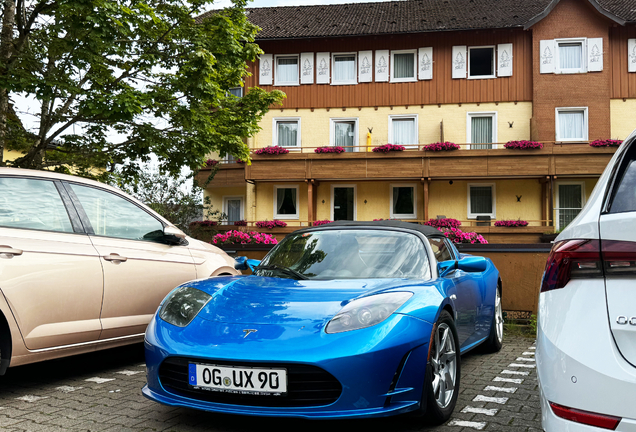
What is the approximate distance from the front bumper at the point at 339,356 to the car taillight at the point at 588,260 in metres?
1.14

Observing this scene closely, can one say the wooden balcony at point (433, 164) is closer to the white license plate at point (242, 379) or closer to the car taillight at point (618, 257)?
the white license plate at point (242, 379)

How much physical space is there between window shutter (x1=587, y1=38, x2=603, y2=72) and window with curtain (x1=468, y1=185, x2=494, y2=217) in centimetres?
669

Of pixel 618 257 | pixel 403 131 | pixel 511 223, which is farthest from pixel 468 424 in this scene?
pixel 403 131

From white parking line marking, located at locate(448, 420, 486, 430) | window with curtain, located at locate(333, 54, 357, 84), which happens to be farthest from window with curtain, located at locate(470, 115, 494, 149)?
white parking line marking, located at locate(448, 420, 486, 430)

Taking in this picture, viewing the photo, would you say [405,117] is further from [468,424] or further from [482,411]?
[468,424]

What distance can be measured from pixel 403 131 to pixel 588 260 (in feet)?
81.0

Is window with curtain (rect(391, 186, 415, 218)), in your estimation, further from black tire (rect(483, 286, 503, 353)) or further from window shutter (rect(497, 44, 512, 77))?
black tire (rect(483, 286, 503, 353))

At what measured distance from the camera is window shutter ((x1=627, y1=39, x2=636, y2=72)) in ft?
81.3

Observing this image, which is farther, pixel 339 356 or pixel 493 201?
pixel 493 201

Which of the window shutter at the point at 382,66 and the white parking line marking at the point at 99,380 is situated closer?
the white parking line marking at the point at 99,380

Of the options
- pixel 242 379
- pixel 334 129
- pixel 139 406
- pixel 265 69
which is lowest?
pixel 139 406

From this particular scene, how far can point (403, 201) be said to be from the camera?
26672 mm

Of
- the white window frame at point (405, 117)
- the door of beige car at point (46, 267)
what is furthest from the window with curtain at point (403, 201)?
the door of beige car at point (46, 267)

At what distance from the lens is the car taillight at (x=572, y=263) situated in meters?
2.17
